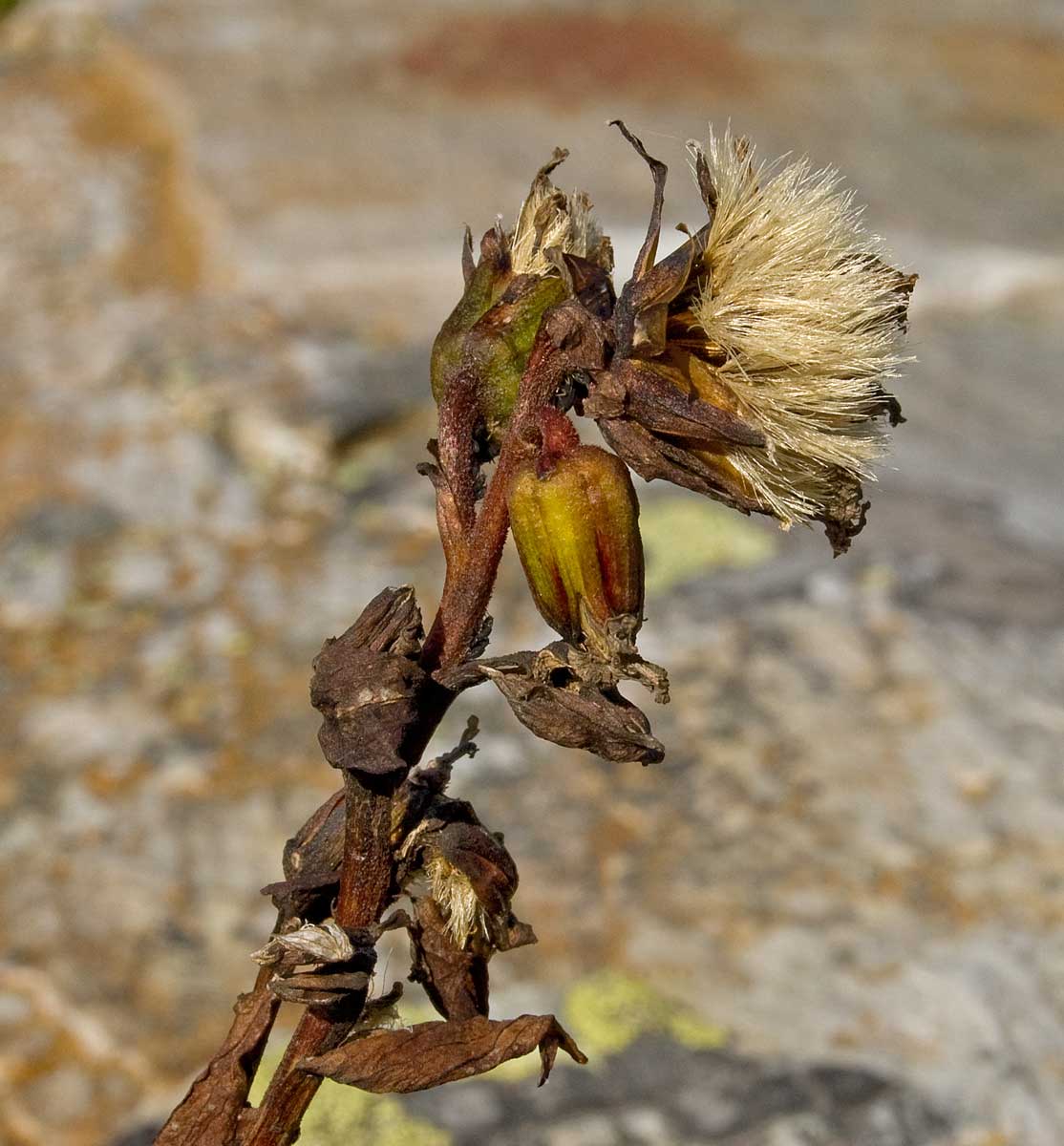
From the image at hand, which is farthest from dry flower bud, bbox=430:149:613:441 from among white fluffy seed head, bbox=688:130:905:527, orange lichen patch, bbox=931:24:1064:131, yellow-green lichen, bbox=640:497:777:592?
orange lichen patch, bbox=931:24:1064:131

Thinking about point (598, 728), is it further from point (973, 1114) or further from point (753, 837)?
point (753, 837)

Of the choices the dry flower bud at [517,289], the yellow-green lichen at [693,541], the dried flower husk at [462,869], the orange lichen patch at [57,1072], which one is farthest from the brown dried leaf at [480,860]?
the yellow-green lichen at [693,541]

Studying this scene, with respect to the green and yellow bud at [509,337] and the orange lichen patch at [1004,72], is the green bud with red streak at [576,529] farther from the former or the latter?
the orange lichen patch at [1004,72]

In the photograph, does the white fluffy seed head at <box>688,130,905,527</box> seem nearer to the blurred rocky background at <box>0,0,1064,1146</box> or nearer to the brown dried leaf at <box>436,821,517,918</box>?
the brown dried leaf at <box>436,821,517,918</box>

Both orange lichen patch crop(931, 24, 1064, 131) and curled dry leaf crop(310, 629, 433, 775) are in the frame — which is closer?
curled dry leaf crop(310, 629, 433, 775)

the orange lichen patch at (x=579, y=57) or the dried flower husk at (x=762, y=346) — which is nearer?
the dried flower husk at (x=762, y=346)

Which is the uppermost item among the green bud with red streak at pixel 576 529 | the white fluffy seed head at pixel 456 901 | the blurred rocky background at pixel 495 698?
the blurred rocky background at pixel 495 698

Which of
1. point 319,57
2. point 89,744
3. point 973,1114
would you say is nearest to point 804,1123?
point 973,1114
